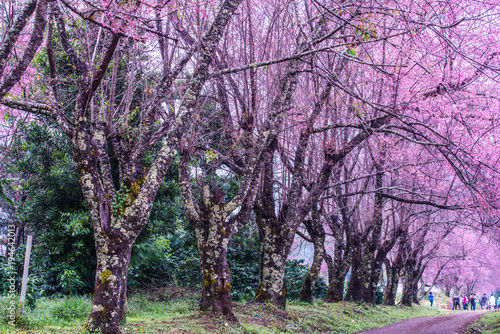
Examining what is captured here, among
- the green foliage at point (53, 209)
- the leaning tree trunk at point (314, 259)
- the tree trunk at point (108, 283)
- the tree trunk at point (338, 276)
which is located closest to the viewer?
the tree trunk at point (108, 283)

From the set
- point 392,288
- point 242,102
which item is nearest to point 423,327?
point 242,102

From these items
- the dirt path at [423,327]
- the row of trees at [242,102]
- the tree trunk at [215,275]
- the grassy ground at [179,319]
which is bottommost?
the dirt path at [423,327]

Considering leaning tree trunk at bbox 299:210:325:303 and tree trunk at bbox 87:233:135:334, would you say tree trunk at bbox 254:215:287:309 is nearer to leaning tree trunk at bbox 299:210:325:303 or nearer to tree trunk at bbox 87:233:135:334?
leaning tree trunk at bbox 299:210:325:303

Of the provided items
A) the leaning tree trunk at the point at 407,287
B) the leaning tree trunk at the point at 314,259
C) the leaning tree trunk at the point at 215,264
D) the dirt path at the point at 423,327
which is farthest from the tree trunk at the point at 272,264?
the leaning tree trunk at the point at 407,287

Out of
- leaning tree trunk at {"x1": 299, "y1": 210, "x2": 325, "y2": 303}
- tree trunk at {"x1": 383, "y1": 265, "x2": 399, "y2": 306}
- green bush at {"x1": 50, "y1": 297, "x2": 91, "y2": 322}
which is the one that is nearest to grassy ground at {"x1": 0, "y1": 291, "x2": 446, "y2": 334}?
green bush at {"x1": 50, "y1": 297, "x2": 91, "y2": 322}

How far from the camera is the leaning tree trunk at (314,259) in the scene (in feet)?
44.5

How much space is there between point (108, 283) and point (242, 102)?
6148 mm

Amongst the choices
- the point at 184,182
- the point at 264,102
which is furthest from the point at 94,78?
the point at 264,102

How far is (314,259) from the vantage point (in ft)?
47.0

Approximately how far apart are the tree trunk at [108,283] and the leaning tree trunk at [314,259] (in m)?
9.10

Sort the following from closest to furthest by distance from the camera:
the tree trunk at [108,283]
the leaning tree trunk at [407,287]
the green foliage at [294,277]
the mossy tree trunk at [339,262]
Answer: the tree trunk at [108,283] < the mossy tree trunk at [339,262] < the green foliage at [294,277] < the leaning tree trunk at [407,287]

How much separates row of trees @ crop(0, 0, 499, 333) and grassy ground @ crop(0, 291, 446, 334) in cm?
56

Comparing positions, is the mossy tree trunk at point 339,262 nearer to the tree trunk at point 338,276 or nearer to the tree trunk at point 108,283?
the tree trunk at point 338,276

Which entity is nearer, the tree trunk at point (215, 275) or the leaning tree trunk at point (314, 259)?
the tree trunk at point (215, 275)
